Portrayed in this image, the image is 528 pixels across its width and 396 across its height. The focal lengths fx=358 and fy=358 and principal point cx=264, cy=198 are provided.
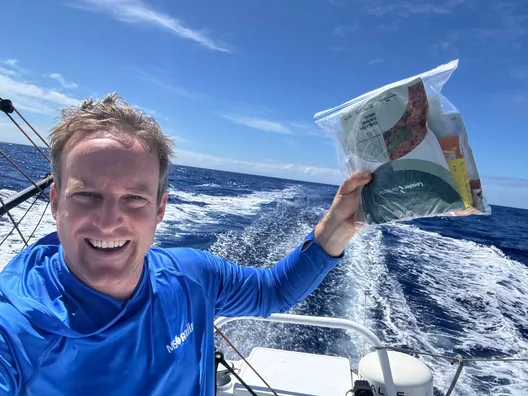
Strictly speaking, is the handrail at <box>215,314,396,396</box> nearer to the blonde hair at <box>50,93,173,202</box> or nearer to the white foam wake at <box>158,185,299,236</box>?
the blonde hair at <box>50,93,173,202</box>

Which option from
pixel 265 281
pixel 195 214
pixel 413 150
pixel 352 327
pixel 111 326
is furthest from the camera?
pixel 195 214

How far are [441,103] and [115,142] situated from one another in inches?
39.2

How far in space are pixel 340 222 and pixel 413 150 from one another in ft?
1.47

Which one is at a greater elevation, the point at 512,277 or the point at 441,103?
the point at 441,103

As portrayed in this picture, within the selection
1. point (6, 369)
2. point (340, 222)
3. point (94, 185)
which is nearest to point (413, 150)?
point (340, 222)

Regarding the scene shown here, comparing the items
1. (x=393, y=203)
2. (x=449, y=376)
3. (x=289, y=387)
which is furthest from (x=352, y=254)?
(x=393, y=203)

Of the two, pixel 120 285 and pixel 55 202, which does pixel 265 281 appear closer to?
pixel 120 285

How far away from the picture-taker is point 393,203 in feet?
3.91

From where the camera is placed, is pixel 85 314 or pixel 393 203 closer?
pixel 85 314

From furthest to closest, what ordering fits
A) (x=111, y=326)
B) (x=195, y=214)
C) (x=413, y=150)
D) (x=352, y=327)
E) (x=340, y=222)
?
(x=195, y=214) → (x=352, y=327) → (x=340, y=222) → (x=413, y=150) → (x=111, y=326)

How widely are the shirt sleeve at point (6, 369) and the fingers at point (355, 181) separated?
111 cm

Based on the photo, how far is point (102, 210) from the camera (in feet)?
3.29

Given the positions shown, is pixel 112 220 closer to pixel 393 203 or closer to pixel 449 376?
pixel 393 203

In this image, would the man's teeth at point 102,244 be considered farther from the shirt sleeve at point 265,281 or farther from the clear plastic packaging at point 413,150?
the clear plastic packaging at point 413,150
